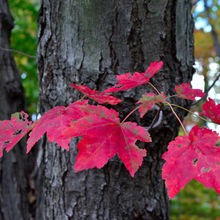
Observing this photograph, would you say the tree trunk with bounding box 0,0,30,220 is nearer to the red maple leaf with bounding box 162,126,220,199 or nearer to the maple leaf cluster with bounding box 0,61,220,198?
the maple leaf cluster with bounding box 0,61,220,198

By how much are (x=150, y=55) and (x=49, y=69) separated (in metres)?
0.43

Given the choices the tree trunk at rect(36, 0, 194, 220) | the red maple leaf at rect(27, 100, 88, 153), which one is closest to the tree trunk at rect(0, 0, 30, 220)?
the tree trunk at rect(36, 0, 194, 220)

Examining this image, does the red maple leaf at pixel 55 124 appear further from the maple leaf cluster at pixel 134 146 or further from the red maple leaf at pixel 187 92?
the red maple leaf at pixel 187 92

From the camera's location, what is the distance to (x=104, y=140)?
0.49 meters

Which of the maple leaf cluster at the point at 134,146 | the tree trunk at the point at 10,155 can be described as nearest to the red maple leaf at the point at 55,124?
the maple leaf cluster at the point at 134,146

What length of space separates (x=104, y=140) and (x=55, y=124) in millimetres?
147

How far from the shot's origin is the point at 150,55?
88 cm

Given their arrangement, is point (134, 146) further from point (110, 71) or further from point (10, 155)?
point (10, 155)

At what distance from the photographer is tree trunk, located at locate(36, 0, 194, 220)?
2.75 ft

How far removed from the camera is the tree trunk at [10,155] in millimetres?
1238

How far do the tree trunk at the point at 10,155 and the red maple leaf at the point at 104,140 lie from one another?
0.99 meters

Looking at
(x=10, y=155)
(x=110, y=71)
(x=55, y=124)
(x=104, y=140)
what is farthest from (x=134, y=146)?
(x=10, y=155)

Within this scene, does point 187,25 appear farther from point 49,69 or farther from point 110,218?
point 110,218

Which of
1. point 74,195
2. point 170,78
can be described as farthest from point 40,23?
point 74,195
